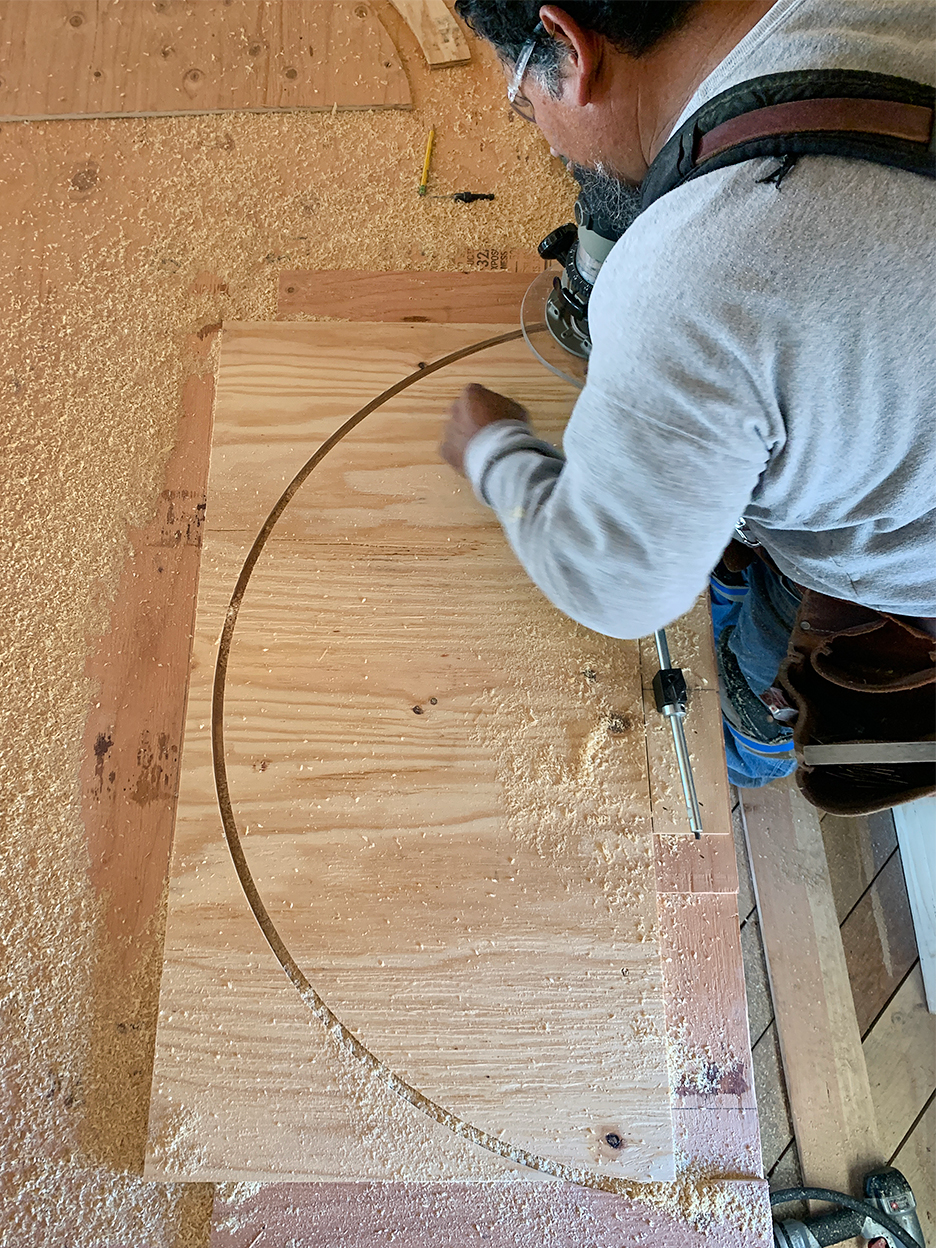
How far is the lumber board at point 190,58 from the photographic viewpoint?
187 centimetres

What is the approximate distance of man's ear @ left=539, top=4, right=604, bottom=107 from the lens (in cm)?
78

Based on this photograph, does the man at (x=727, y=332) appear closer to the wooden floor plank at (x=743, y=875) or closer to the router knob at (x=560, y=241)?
the router knob at (x=560, y=241)

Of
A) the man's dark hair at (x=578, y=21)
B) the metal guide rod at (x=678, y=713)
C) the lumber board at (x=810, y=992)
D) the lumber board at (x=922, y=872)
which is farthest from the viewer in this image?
the lumber board at (x=922, y=872)

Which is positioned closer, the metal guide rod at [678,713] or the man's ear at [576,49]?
the man's ear at [576,49]

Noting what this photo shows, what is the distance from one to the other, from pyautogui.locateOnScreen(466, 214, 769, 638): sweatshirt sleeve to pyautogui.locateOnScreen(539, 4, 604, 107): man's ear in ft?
0.77

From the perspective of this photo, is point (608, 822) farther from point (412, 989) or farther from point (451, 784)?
point (412, 989)

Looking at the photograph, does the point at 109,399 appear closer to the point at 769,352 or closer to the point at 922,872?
the point at 769,352

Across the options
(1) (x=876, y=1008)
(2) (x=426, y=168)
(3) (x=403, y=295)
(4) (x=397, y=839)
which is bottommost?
(1) (x=876, y=1008)

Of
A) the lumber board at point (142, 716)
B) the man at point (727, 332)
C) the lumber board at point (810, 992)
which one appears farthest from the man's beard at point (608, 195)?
the lumber board at point (810, 992)

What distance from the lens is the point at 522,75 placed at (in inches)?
34.5

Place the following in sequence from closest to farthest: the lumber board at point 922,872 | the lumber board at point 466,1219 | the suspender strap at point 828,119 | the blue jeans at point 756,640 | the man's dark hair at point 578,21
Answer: the suspender strap at point 828,119
the man's dark hair at point 578,21
the lumber board at point 466,1219
the blue jeans at point 756,640
the lumber board at point 922,872

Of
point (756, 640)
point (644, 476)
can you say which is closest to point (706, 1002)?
point (756, 640)

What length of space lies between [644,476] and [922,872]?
4.68ft

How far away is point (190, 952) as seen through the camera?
1.09 m
